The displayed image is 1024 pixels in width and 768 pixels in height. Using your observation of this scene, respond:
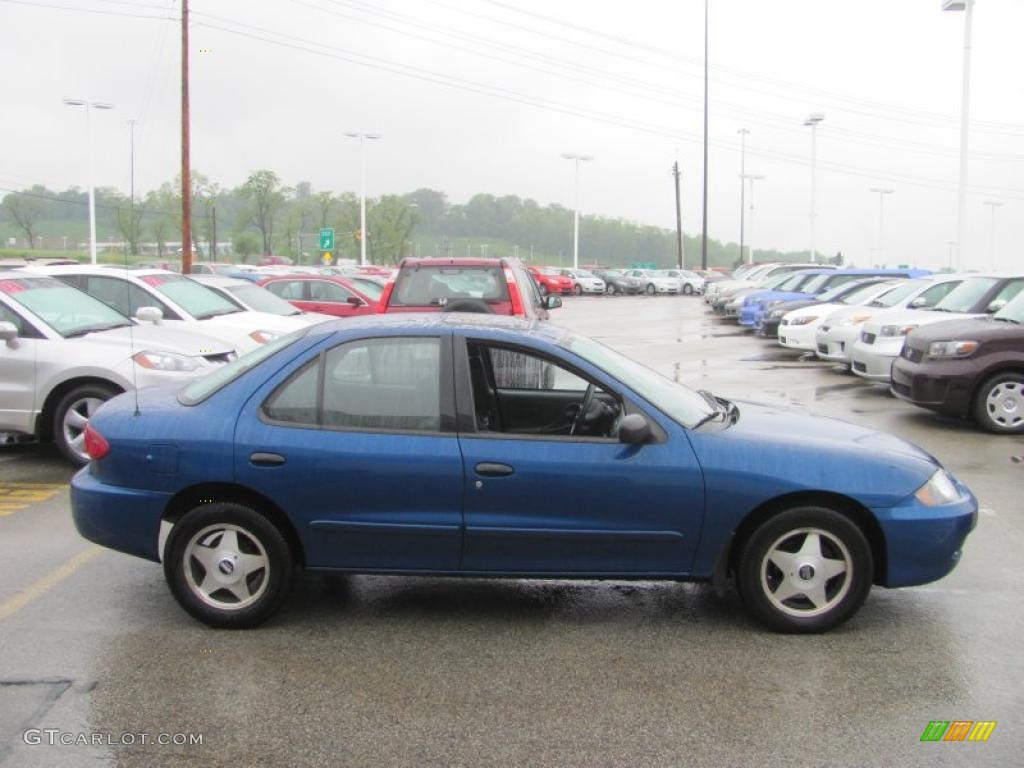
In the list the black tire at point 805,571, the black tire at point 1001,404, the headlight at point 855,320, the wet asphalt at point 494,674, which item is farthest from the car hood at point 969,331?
the black tire at point 805,571

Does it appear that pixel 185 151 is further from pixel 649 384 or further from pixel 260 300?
pixel 649 384

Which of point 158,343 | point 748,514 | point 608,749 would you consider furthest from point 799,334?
point 608,749

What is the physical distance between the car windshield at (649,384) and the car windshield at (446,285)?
4520mm

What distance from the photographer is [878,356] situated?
482 inches

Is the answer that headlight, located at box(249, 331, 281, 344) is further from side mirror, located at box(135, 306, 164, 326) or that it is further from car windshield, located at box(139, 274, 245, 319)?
side mirror, located at box(135, 306, 164, 326)

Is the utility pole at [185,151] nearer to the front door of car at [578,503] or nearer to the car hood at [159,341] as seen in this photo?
the car hood at [159,341]

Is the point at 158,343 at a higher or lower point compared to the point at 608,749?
higher

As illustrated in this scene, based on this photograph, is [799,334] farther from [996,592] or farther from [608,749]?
[608,749]

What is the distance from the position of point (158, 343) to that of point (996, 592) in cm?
701

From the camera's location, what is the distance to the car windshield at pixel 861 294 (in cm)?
1747

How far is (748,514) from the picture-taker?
4.56m

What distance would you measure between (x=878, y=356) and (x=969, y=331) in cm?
214

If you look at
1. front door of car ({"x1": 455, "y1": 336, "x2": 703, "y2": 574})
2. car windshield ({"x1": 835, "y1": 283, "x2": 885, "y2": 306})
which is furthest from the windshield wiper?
car windshield ({"x1": 835, "y1": 283, "x2": 885, "y2": 306})

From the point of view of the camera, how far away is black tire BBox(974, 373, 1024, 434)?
9984mm
